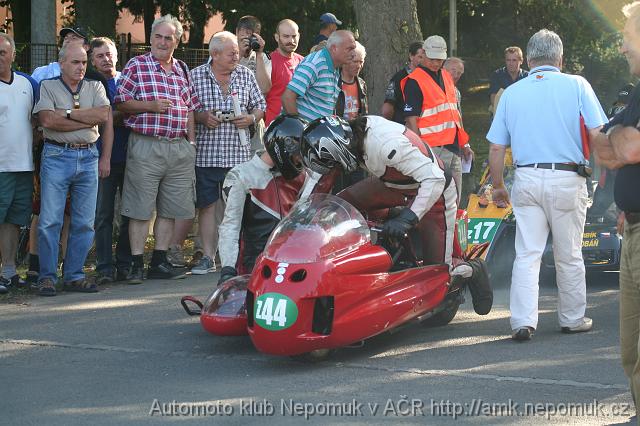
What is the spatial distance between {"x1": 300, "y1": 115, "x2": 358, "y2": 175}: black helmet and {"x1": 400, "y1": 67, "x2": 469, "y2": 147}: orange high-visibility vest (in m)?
3.19

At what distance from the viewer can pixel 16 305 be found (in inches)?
350

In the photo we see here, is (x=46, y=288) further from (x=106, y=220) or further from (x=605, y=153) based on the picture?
(x=605, y=153)

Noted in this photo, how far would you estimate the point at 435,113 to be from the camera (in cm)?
1006

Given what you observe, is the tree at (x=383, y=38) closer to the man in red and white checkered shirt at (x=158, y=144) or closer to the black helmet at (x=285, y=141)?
the man in red and white checkered shirt at (x=158, y=144)

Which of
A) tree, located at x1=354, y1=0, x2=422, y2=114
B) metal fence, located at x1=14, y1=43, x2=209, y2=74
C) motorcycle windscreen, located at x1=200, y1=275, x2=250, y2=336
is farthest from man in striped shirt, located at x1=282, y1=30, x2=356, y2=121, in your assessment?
metal fence, located at x1=14, y1=43, x2=209, y2=74

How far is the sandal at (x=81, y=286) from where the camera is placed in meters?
9.48

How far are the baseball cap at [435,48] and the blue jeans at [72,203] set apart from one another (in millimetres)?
3163

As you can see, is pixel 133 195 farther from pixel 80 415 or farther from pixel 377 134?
pixel 80 415

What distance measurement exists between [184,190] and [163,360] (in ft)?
11.5

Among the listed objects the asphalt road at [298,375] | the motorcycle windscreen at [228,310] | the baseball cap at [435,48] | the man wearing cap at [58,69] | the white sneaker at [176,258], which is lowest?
the white sneaker at [176,258]

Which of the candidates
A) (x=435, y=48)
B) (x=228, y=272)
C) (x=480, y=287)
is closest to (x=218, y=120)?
(x=435, y=48)

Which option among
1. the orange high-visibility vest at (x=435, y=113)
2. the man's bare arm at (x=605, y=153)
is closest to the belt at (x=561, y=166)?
the man's bare arm at (x=605, y=153)

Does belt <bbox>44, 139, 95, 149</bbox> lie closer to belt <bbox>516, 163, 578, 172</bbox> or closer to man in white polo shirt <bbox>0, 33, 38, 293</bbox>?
man in white polo shirt <bbox>0, 33, 38, 293</bbox>

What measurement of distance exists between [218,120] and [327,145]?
3.79 meters
